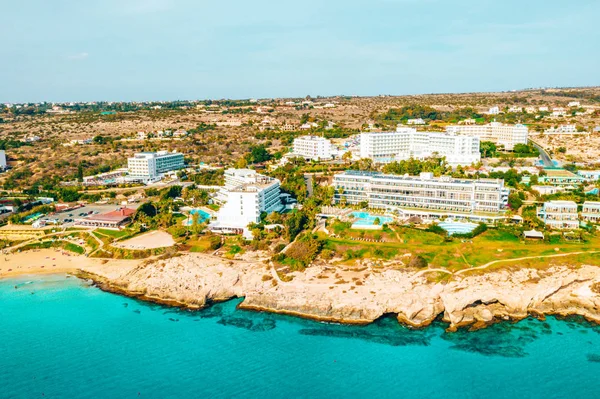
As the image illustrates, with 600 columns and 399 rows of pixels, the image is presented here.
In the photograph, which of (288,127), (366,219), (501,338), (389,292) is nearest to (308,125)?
(288,127)

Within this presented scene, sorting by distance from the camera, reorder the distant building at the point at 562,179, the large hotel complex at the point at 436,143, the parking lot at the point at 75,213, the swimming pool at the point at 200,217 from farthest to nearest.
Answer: the large hotel complex at the point at 436,143 → the distant building at the point at 562,179 → the parking lot at the point at 75,213 → the swimming pool at the point at 200,217

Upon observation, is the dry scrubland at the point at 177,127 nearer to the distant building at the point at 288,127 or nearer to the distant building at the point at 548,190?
the distant building at the point at 288,127

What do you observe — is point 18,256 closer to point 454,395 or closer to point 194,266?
point 194,266

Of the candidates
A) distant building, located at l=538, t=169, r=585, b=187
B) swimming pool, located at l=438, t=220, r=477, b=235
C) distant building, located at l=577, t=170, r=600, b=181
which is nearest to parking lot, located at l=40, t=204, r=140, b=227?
swimming pool, located at l=438, t=220, r=477, b=235

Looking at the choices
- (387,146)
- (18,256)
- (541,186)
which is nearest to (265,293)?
(18,256)

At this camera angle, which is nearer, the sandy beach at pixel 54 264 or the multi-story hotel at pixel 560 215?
the sandy beach at pixel 54 264

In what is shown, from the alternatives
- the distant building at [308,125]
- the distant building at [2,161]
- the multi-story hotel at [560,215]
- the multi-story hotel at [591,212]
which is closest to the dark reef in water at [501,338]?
the multi-story hotel at [560,215]

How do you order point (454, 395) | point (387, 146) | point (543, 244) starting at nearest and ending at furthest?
point (454, 395) < point (543, 244) < point (387, 146)
